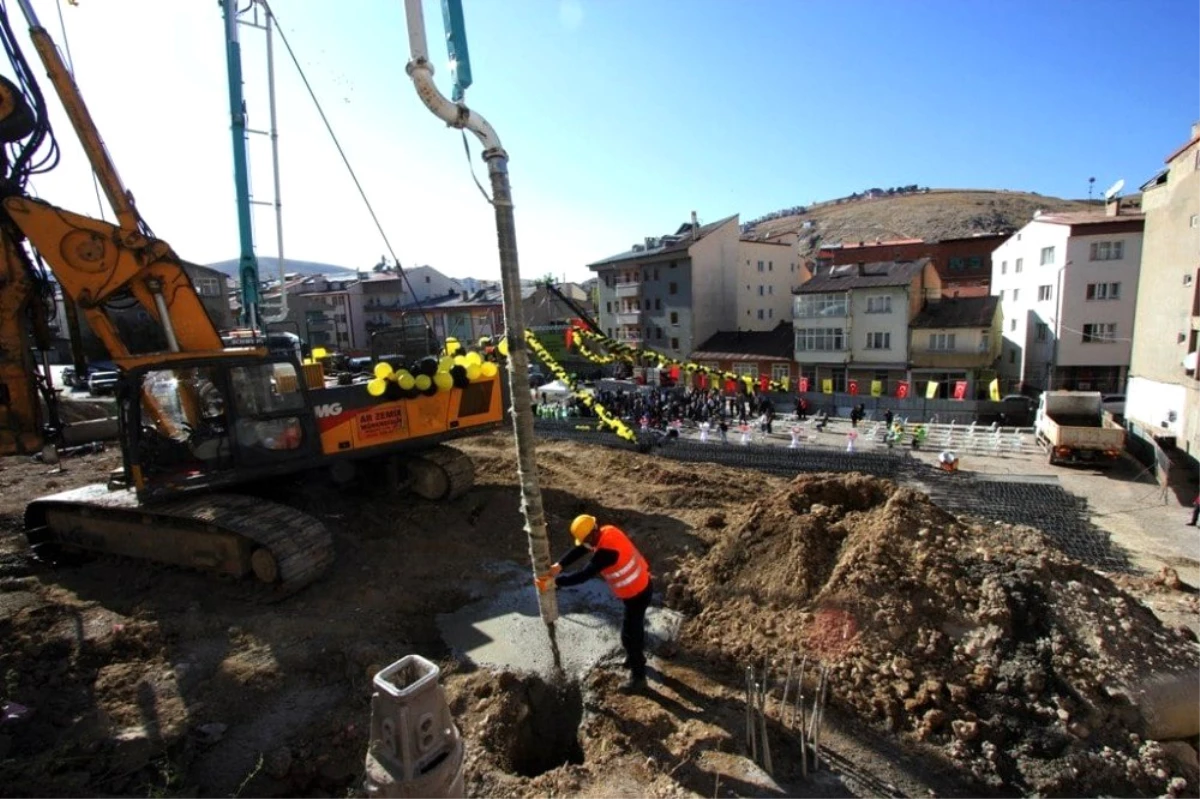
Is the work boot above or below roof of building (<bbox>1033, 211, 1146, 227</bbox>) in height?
below

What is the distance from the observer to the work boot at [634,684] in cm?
569

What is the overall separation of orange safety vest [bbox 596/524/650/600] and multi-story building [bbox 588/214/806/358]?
119 feet

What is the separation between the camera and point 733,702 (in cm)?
541

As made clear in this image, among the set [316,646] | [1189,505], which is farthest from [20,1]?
[1189,505]

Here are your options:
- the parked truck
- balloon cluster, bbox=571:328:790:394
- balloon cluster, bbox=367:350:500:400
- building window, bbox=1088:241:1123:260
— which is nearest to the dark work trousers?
balloon cluster, bbox=571:328:790:394

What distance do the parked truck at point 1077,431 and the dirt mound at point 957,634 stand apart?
14.8 m

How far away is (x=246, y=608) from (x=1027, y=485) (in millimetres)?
17718

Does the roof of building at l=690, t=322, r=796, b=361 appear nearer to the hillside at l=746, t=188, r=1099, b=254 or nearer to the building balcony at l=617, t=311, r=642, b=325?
the building balcony at l=617, t=311, r=642, b=325

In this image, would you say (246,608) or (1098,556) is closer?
(246,608)

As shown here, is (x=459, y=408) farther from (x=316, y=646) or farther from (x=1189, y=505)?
(x=1189, y=505)

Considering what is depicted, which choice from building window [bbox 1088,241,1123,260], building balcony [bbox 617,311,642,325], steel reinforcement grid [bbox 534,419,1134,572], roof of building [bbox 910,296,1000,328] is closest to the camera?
steel reinforcement grid [bbox 534,419,1134,572]

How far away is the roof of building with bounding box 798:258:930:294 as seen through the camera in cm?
3275

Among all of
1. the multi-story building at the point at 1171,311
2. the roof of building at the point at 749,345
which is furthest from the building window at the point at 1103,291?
the roof of building at the point at 749,345

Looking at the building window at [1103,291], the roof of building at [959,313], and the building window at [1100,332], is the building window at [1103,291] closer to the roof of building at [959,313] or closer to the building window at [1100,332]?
the building window at [1100,332]
